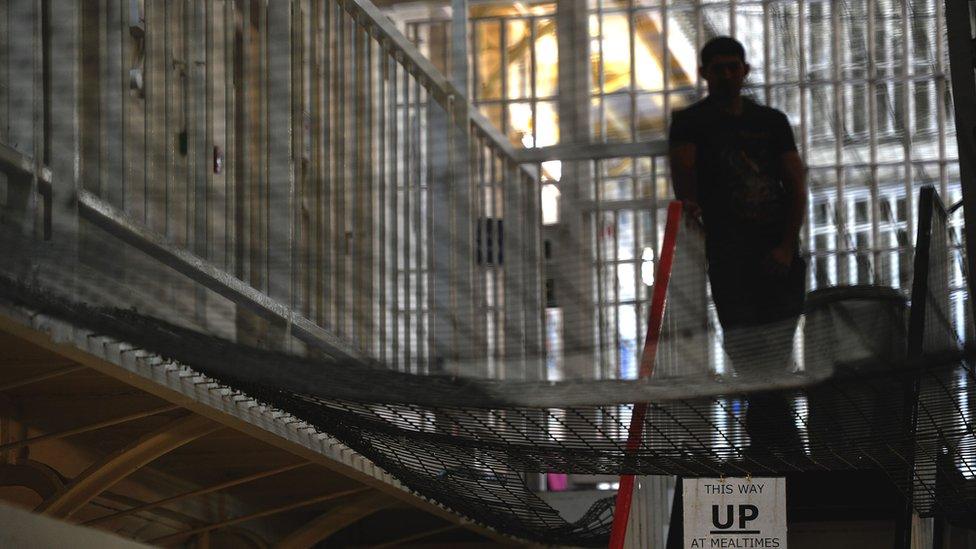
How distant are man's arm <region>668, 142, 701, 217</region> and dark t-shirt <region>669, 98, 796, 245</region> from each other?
25 millimetres

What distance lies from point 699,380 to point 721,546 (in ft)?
3.80

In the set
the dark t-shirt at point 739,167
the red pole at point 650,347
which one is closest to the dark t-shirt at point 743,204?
the dark t-shirt at point 739,167

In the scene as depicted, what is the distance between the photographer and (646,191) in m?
8.17

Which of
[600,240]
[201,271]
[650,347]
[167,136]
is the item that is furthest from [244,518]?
[600,240]

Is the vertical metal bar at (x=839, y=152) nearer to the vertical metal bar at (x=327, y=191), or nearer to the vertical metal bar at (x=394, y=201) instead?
the vertical metal bar at (x=394, y=201)

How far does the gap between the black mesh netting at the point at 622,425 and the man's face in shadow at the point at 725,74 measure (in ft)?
3.30

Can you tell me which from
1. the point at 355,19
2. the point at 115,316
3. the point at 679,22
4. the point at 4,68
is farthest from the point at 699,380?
the point at 679,22

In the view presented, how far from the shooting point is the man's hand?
3840 millimetres

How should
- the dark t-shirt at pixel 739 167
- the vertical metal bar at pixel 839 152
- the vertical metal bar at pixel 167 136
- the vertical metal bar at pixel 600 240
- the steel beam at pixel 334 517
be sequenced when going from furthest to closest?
1. the vertical metal bar at pixel 600 240
2. the vertical metal bar at pixel 839 152
3. the steel beam at pixel 334 517
4. the dark t-shirt at pixel 739 167
5. the vertical metal bar at pixel 167 136

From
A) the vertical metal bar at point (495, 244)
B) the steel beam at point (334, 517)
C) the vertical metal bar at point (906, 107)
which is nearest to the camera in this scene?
the steel beam at point (334, 517)

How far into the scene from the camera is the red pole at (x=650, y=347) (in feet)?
10.7

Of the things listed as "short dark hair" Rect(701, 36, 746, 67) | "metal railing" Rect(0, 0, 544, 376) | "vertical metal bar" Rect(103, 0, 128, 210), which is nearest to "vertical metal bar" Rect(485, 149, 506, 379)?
"metal railing" Rect(0, 0, 544, 376)

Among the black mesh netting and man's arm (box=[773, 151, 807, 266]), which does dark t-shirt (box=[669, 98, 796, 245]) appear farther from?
the black mesh netting

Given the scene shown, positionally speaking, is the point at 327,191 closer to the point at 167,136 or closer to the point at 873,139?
the point at 167,136
